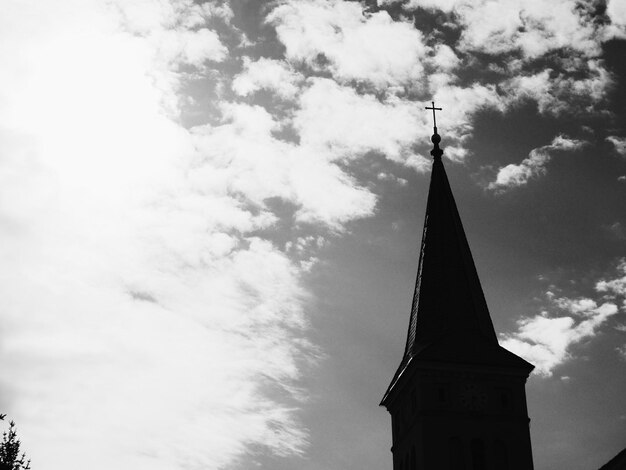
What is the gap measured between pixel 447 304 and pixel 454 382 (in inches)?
180

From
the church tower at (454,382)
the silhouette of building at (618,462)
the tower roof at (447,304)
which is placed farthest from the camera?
the tower roof at (447,304)

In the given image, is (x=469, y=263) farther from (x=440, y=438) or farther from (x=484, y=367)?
(x=440, y=438)

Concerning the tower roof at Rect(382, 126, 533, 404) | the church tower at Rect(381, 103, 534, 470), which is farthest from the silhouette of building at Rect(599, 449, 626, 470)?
the tower roof at Rect(382, 126, 533, 404)

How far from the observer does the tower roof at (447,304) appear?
43.1m

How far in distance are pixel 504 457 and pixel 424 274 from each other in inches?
416

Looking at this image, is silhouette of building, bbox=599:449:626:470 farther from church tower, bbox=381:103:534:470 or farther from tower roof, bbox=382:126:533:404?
tower roof, bbox=382:126:533:404

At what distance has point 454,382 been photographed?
42.4 metres

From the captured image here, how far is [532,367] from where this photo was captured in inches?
1698

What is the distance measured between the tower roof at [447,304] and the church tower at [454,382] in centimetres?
5

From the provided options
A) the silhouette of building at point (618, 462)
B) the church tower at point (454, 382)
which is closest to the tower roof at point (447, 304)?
the church tower at point (454, 382)

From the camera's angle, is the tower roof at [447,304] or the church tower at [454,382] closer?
the church tower at [454,382]

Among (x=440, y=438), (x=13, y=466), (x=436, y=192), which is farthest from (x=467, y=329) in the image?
(x=13, y=466)

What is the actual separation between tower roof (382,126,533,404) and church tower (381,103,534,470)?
51 millimetres

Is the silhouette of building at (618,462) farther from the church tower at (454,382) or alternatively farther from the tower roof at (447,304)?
the tower roof at (447,304)
